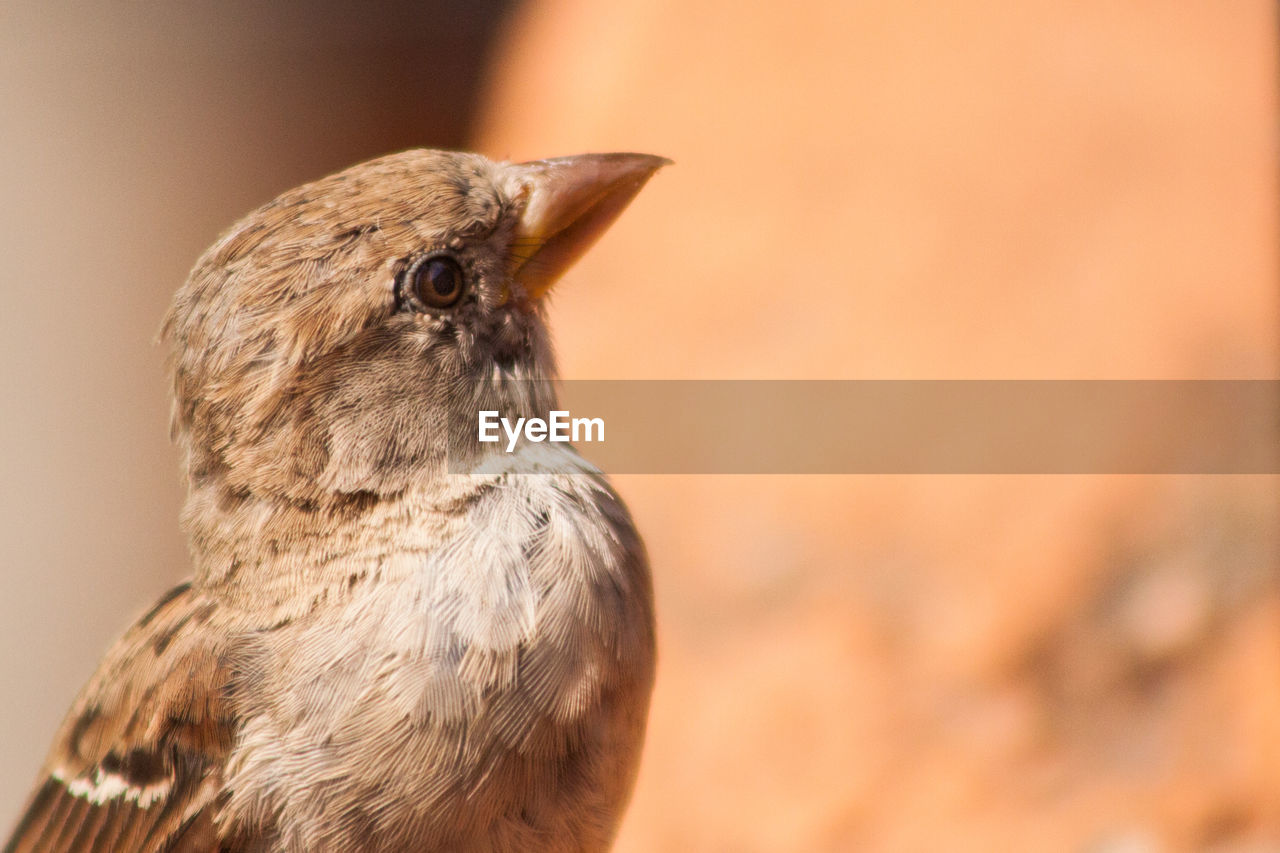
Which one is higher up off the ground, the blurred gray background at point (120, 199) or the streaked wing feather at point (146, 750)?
the blurred gray background at point (120, 199)

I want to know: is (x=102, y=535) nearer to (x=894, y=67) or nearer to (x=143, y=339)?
(x=143, y=339)

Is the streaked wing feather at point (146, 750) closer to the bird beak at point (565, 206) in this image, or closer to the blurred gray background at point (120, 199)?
the bird beak at point (565, 206)

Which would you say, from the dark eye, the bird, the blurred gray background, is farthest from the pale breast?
the blurred gray background

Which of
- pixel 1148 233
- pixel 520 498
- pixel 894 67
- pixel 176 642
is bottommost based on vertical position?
pixel 176 642

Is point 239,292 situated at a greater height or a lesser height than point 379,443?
greater

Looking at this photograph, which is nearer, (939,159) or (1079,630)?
(1079,630)

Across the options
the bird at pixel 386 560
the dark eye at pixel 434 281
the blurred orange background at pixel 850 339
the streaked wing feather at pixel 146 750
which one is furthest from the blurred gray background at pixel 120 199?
the dark eye at pixel 434 281

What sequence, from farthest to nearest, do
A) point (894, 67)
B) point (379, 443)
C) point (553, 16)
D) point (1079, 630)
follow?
point (553, 16) < point (894, 67) < point (1079, 630) < point (379, 443)

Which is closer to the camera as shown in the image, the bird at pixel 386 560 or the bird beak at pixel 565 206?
the bird at pixel 386 560

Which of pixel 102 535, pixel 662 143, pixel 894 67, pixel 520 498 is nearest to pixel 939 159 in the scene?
pixel 894 67
